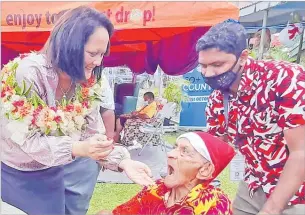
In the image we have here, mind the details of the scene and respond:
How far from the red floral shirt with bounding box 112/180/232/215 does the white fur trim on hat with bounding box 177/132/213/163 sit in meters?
0.12

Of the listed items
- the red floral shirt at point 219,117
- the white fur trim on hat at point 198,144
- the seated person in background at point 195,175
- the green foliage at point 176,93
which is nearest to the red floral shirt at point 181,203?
the seated person in background at point 195,175

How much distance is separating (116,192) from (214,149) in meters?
0.49

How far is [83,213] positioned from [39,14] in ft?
2.86

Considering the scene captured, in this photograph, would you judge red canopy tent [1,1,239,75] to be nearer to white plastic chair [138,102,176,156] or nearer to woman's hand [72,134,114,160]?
white plastic chair [138,102,176,156]

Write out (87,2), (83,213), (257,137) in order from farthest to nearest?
(83,213)
(87,2)
(257,137)

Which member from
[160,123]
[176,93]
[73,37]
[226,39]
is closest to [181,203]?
[160,123]

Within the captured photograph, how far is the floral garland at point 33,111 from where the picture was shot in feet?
5.27

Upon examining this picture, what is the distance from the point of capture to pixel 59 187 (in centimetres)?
178

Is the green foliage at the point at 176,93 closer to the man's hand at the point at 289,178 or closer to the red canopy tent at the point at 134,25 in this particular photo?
the red canopy tent at the point at 134,25

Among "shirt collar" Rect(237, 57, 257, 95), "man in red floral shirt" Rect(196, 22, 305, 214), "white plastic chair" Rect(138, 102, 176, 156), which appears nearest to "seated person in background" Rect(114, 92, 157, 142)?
"white plastic chair" Rect(138, 102, 176, 156)

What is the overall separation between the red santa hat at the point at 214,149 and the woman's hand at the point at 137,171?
0.79 feet

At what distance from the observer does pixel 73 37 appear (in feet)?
5.26

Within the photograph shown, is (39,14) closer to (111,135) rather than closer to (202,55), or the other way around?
(111,135)

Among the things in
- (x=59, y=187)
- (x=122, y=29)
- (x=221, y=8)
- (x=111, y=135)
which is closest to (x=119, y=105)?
(x=111, y=135)
